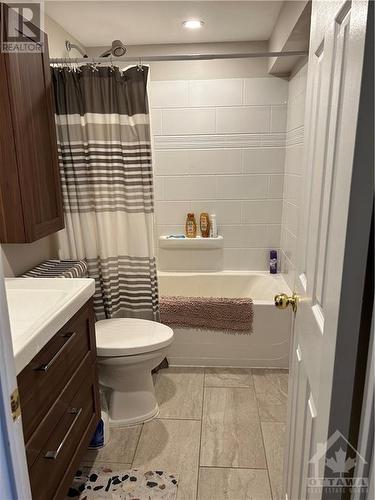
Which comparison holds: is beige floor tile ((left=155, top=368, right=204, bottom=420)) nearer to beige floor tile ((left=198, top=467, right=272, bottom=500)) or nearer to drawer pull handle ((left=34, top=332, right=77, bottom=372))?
beige floor tile ((left=198, top=467, right=272, bottom=500))

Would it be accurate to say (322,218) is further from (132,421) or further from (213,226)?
(213,226)

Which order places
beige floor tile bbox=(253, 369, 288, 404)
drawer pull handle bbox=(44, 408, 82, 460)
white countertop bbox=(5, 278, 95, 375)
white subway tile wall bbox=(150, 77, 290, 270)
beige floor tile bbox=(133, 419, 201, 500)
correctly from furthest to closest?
white subway tile wall bbox=(150, 77, 290, 270)
beige floor tile bbox=(253, 369, 288, 404)
beige floor tile bbox=(133, 419, 201, 500)
drawer pull handle bbox=(44, 408, 82, 460)
white countertop bbox=(5, 278, 95, 375)

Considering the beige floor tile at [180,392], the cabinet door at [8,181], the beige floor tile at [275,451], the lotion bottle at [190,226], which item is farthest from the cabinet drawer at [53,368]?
the lotion bottle at [190,226]

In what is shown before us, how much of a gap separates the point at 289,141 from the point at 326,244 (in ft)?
7.33

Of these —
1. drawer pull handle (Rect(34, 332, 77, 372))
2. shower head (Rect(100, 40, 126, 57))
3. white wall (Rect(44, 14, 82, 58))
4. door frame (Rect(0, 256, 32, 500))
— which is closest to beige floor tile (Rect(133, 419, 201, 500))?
drawer pull handle (Rect(34, 332, 77, 372))

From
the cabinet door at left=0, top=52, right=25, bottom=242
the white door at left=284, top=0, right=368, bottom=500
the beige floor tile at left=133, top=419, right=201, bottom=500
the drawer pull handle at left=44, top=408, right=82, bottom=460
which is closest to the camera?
the white door at left=284, top=0, right=368, bottom=500

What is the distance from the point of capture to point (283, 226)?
10.0ft

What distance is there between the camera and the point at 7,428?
2.24 feet

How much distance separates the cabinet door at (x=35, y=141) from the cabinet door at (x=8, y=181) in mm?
19

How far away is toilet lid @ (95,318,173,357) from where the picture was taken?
190 centimetres

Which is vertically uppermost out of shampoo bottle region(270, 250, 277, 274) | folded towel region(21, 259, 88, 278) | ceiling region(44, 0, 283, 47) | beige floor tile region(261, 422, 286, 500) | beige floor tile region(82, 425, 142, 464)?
ceiling region(44, 0, 283, 47)

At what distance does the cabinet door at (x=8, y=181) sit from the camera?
1498 mm

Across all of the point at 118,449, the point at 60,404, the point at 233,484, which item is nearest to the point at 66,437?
the point at 60,404

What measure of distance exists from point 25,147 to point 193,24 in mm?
1573
